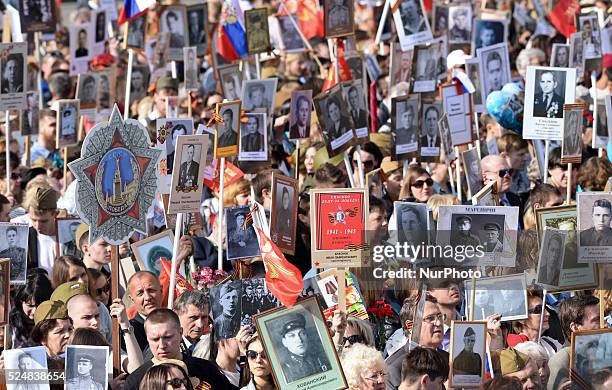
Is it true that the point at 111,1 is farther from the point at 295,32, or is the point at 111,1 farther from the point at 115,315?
Result: the point at 115,315

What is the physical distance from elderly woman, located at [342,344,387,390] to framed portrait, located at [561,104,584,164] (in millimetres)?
3816

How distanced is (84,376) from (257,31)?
8.34 meters

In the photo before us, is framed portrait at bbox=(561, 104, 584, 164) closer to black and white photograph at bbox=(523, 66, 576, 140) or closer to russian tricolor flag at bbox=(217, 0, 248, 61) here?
black and white photograph at bbox=(523, 66, 576, 140)

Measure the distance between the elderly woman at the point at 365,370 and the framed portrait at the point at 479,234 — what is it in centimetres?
138

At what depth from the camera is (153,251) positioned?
32.3 feet

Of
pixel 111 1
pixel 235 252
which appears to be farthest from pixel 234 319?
pixel 111 1

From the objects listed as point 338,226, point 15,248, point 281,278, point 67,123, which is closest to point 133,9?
point 67,123

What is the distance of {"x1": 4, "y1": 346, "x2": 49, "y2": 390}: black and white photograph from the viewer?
731 cm

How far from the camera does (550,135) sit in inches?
459

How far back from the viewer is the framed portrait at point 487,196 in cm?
970

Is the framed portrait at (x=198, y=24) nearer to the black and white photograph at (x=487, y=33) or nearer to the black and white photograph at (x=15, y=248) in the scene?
the black and white photograph at (x=487, y=33)

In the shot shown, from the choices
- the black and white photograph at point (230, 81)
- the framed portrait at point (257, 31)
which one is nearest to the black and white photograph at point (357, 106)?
the black and white photograph at point (230, 81)

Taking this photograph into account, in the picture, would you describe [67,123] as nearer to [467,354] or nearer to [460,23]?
[460,23]

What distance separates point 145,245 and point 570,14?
7998mm
